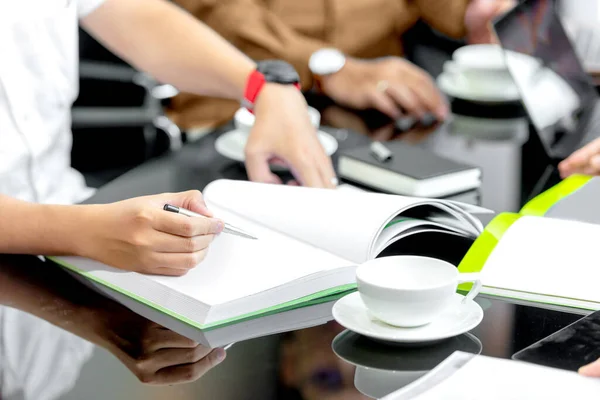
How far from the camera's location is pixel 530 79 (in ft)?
4.91

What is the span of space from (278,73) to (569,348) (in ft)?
2.70

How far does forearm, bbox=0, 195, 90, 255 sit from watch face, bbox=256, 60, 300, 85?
1.83ft

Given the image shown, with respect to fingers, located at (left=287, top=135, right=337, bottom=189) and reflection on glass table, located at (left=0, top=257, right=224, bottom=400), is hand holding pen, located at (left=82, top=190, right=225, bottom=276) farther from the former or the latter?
fingers, located at (left=287, top=135, right=337, bottom=189)

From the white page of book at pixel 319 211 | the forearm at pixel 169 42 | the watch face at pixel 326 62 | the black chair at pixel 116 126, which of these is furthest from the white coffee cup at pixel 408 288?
the black chair at pixel 116 126

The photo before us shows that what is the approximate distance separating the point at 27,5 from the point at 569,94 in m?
0.92

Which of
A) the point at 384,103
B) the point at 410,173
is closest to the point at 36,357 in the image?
the point at 410,173

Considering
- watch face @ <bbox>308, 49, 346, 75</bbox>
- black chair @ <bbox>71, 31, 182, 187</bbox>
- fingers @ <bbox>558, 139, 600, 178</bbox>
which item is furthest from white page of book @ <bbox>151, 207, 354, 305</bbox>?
black chair @ <bbox>71, 31, 182, 187</bbox>

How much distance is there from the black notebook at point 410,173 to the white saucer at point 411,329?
383mm

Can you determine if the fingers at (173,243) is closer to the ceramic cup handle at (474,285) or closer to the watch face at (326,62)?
the ceramic cup handle at (474,285)

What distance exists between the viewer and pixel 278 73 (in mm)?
1486

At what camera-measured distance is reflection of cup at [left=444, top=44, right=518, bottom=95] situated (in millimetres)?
1844

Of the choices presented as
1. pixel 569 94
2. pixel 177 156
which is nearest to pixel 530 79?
pixel 569 94

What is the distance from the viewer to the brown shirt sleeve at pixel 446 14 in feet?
7.68

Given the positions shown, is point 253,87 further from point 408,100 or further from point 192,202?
point 192,202
